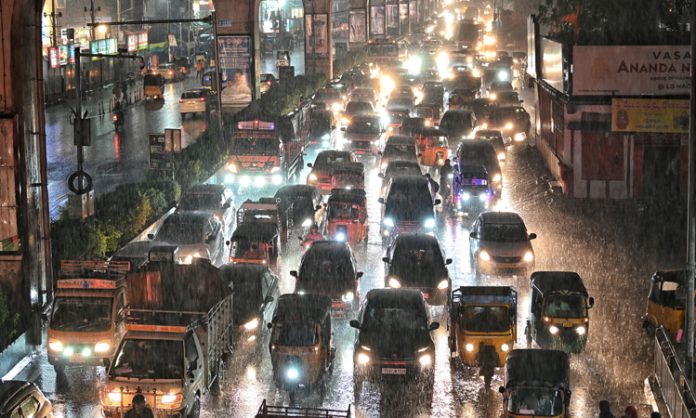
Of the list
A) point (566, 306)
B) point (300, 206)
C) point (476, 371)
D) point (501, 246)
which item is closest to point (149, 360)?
point (476, 371)

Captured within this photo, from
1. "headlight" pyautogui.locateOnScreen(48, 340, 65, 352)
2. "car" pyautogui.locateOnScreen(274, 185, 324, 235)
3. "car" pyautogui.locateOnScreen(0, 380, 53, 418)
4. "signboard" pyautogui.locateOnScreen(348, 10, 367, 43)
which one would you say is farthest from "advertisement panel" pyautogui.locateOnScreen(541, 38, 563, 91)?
"signboard" pyautogui.locateOnScreen(348, 10, 367, 43)

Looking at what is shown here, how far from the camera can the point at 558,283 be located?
23078mm

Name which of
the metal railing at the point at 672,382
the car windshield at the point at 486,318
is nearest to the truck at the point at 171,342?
the car windshield at the point at 486,318

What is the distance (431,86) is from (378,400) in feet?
152

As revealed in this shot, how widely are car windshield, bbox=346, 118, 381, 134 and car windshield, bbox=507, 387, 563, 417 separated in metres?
30.8

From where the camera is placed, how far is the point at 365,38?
334 ft

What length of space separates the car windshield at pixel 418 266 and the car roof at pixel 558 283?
276 centimetres

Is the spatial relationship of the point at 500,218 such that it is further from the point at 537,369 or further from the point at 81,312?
the point at 81,312

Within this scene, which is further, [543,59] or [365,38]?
[365,38]

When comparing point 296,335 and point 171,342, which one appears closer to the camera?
point 171,342

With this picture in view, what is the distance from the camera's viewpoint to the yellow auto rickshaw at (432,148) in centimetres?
4534

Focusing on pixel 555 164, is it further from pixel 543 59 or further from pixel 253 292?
pixel 253 292

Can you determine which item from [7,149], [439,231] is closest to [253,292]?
[7,149]

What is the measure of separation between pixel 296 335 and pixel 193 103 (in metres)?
46.5
